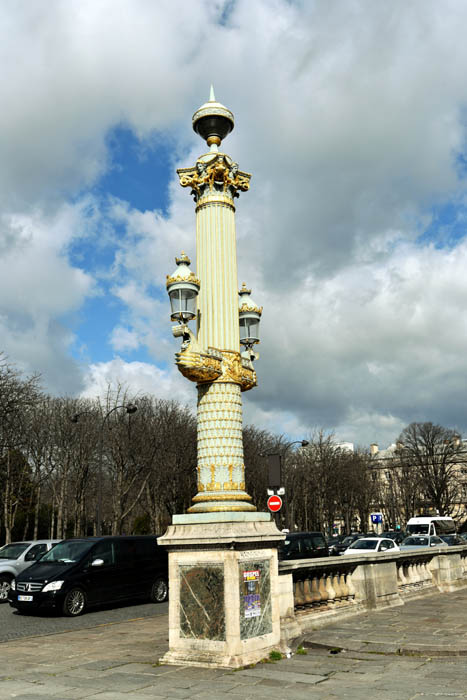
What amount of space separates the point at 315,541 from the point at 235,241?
49.0 ft

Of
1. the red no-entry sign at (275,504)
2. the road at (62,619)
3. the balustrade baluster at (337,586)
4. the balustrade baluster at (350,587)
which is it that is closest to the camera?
the balustrade baluster at (337,586)

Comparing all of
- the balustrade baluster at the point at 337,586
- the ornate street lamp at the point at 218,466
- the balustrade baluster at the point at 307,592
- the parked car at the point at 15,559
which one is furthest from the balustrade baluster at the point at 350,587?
the parked car at the point at 15,559

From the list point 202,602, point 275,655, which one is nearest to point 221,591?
point 202,602

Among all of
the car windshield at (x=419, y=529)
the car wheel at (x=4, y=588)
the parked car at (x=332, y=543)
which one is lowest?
the car wheel at (x=4, y=588)

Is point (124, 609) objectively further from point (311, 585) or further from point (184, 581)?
point (184, 581)

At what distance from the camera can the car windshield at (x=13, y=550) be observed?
1906 cm

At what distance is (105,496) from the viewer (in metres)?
55.0

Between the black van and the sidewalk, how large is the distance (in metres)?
3.33

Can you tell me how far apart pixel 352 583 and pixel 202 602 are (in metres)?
4.59

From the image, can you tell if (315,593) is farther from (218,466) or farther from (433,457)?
(433,457)

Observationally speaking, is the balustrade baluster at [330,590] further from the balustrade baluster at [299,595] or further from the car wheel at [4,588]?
the car wheel at [4,588]

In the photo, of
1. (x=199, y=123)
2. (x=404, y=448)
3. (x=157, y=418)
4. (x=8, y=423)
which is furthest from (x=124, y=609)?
(x=404, y=448)

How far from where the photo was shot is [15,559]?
18750 millimetres

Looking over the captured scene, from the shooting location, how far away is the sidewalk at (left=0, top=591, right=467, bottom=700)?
662 centimetres
